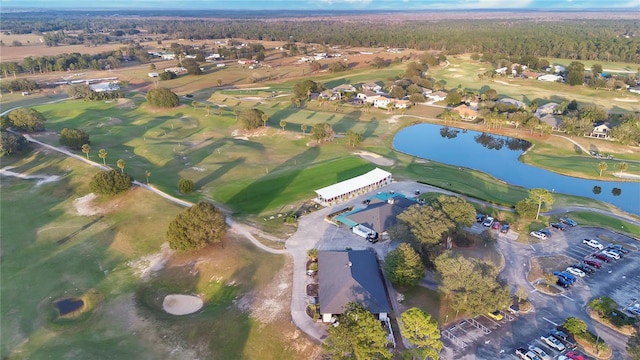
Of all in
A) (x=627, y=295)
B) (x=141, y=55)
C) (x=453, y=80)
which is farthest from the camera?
(x=141, y=55)

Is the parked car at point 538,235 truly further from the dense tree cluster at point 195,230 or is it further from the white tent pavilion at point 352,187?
the dense tree cluster at point 195,230

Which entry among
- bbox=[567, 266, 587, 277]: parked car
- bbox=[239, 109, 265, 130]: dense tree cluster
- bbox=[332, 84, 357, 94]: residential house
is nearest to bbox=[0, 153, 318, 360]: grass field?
bbox=[567, 266, 587, 277]: parked car

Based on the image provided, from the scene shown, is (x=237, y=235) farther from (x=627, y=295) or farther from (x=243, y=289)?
(x=627, y=295)

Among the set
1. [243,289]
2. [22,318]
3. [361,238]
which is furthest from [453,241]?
[22,318]

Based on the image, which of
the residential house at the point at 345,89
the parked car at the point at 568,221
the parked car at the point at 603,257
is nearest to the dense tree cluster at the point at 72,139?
the residential house at the point at 345,89

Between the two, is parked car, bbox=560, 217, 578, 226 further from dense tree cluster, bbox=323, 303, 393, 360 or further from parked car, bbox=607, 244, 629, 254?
dense tree cluster, bbox=323, 303, 393, 360
